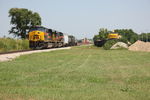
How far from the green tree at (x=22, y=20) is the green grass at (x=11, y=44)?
35313 mm

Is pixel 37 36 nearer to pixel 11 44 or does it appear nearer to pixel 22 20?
pixel 11 44

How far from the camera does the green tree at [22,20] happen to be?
279 ft

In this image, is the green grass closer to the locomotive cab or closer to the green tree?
the locomotive cab

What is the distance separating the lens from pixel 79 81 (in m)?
10.2

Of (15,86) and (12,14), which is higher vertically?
(12,14)

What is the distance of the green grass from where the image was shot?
4222 cm

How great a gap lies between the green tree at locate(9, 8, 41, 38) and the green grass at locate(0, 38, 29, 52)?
116 ft

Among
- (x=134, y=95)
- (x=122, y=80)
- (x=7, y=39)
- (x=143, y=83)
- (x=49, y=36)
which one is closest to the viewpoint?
(x=134, y=95)

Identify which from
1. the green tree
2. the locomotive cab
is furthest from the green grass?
the green tree

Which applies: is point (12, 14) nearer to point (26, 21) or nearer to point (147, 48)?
point (26, 21)

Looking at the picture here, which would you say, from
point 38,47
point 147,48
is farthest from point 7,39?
point 147,48

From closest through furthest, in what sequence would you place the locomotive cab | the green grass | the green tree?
the green grass
the locomotive cab
the green tree

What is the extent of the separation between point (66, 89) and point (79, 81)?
5.97 feet

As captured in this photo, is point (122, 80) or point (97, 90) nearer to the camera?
point (97, 90)
